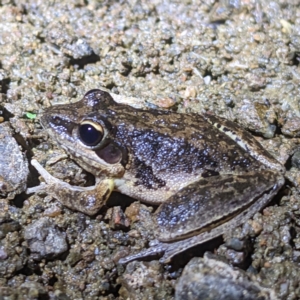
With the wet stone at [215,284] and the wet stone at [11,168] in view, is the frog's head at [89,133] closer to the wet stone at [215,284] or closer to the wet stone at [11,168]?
the wet stone at [11,168]

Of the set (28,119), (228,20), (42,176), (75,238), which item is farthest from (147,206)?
(228,20)

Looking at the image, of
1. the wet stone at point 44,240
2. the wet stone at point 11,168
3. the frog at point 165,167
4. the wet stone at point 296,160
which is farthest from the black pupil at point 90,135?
the wet stone at point 296,160

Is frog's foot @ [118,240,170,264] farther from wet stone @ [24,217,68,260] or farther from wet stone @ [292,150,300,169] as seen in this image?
wet stone @ [292,150,300,169]

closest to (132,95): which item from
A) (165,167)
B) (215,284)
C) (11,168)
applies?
(165,167)

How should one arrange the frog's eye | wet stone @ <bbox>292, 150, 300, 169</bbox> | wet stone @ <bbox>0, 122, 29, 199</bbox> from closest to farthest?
the frog's eye → wet stone @ <bbox>0, 122, 29, 199</bbox> → wet stone @ <bbox>292, 150, 300, 169</bbox>

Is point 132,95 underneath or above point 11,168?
above

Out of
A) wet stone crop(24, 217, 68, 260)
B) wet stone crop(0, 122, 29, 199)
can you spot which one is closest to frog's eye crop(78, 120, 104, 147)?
wet stone crop(0, 122, 29, 199)

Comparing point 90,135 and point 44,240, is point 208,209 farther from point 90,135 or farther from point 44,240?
point 44,240
